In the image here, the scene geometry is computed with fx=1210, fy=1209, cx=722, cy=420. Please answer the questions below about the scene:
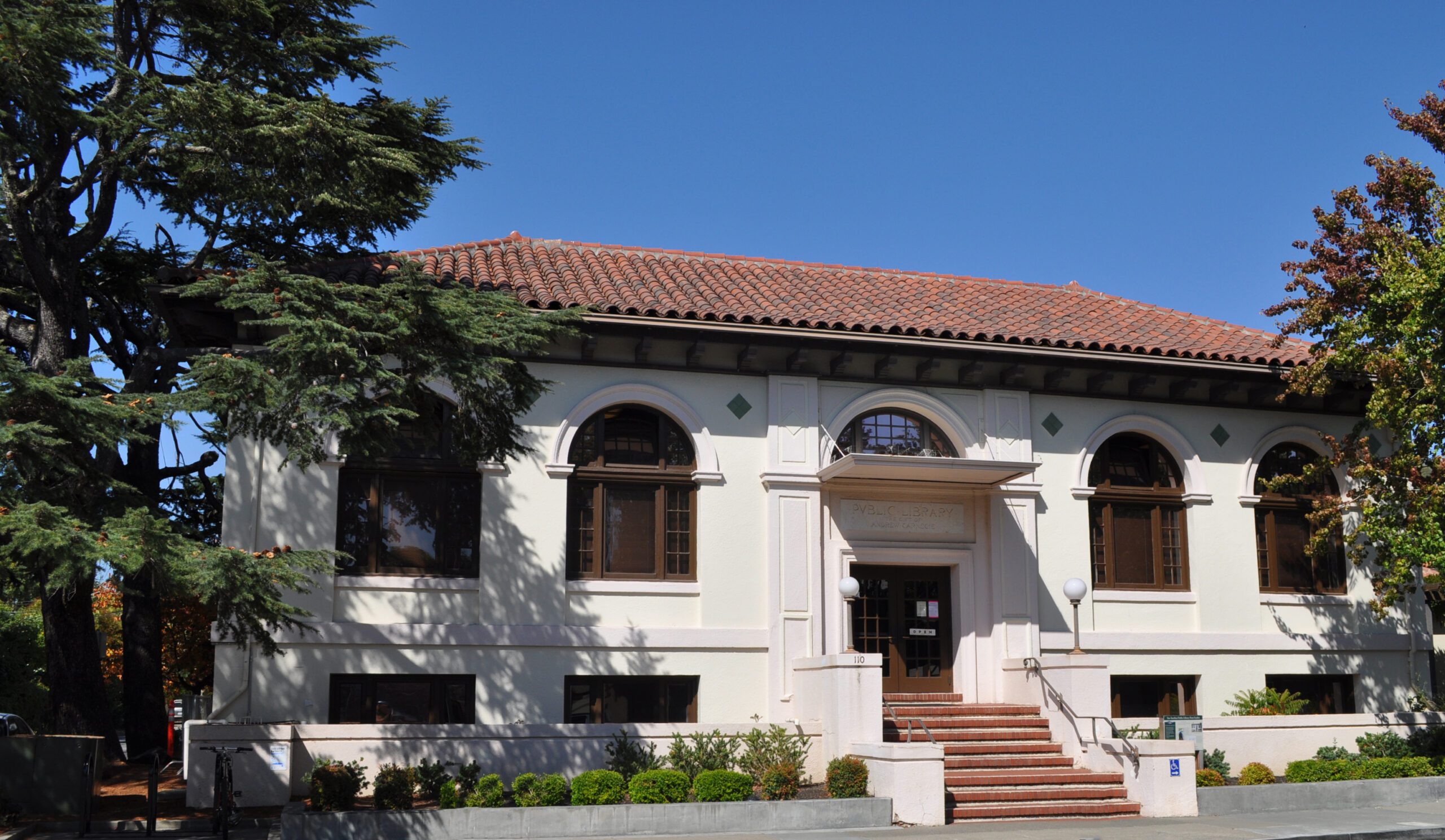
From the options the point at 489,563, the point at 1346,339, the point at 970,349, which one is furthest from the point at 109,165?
the point at 1346,339

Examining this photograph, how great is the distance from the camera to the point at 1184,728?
56.6ft

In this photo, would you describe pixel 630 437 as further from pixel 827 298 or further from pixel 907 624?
pixel 907 624

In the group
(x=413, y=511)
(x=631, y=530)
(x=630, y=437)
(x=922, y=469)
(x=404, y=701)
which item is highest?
(x=630, y=437)

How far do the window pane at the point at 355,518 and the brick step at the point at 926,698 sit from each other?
7898 millimetres

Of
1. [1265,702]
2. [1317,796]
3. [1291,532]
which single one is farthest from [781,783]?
[1291,532]

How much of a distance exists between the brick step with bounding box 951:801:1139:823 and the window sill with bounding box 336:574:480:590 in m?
7.20

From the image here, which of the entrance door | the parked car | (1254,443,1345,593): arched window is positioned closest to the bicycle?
the entrance door

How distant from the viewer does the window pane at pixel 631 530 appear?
57.7ft

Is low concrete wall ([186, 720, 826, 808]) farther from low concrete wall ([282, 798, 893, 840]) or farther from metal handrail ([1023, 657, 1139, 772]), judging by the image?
metal handrail ([1023, 657, 1139, 772])

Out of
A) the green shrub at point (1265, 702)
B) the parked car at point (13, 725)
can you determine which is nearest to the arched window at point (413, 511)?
the parked car at point (13, 725)

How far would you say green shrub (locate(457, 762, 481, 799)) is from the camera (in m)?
14.1

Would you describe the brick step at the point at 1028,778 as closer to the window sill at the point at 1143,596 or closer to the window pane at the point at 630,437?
the window sill at the point at 1143,596

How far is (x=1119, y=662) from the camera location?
18922 millimetres

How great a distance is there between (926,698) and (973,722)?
1.14 m
